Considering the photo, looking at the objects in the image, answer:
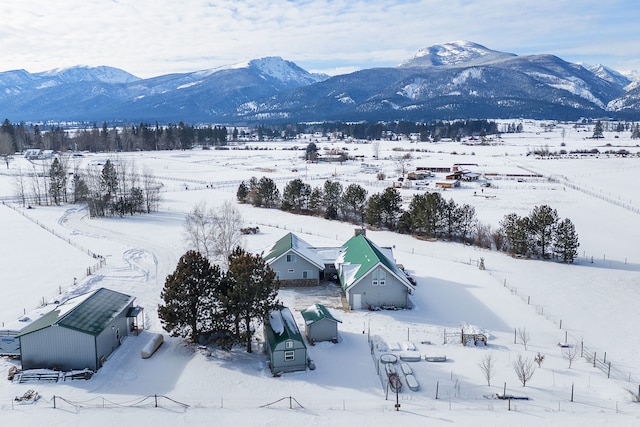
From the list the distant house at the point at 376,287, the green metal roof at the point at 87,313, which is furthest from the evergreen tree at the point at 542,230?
the green metal roof at the point at 87,313

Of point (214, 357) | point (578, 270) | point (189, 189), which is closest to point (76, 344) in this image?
point (214, 357)

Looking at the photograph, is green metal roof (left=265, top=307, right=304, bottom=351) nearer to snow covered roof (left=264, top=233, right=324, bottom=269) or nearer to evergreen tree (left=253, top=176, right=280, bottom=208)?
snow covered roof (left=264, top=233, right=324, bottom=269)

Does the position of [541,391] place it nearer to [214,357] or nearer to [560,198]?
Answer: [214,357]

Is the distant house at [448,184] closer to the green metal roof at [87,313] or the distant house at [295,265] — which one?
the distant house at [295,265]

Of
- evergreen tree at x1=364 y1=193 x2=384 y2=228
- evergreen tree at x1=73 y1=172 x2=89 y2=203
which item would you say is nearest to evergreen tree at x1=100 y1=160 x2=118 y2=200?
evergreen tree at x1=73 y1=172 x2=89 y2=203

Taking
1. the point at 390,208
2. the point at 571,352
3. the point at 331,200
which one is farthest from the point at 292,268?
the point at 331,200
